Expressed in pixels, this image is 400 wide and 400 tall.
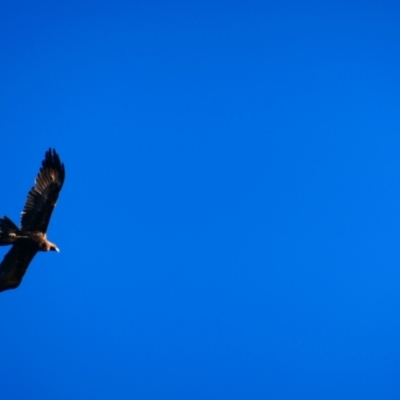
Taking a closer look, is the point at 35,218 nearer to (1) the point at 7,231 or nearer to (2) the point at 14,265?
(1) the point at 7,231

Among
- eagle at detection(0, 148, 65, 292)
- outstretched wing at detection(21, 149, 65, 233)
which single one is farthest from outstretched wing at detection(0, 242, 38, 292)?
outstretched wing at detection(21, 149, 65, 233)

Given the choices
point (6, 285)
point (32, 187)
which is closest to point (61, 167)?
point (32, 187)

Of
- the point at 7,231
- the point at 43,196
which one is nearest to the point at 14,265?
the point at 7,231

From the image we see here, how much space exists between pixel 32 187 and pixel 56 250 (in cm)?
187

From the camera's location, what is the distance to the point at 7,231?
44.6 ft


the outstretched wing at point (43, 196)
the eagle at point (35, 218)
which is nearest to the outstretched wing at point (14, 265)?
the eagle at point (35, 218)

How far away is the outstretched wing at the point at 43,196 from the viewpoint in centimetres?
1419

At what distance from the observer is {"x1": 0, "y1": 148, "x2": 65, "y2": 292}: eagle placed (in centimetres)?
1420

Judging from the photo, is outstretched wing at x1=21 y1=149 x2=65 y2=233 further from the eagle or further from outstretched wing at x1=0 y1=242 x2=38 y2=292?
outstretched wing at x1=0 y1=242 x2=38 y2=292

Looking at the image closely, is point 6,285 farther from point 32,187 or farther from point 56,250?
point 32,187

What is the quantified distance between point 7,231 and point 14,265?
Answer: 1.30 metres

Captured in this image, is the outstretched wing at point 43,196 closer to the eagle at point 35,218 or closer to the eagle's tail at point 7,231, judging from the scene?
the eagle at point 35,218

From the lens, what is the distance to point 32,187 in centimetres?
1419

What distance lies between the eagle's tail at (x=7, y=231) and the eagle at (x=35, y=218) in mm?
70
